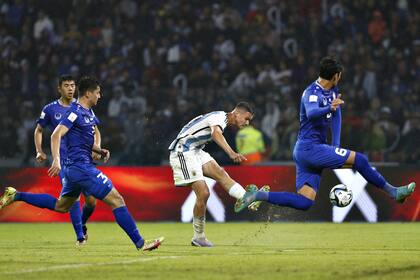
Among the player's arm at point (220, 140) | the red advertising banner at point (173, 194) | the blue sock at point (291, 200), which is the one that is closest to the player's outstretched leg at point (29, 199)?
the player's arm at point (220, 140)

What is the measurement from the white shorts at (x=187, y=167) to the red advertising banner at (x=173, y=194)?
19.9 feet

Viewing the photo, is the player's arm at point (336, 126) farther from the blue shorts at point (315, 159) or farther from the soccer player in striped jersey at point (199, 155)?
the soccer player in striped jersey at point (199, 155)

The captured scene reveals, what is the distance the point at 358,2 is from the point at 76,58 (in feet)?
23.0

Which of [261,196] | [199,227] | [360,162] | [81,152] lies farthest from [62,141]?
[360,162]

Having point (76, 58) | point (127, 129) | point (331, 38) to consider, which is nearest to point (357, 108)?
point (331, 38)

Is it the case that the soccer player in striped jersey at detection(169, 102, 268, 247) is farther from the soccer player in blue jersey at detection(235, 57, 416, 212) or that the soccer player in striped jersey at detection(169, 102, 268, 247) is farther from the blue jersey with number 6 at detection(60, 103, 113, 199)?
the blue jersey with number 6 at detection(60, 103, 113, 199)

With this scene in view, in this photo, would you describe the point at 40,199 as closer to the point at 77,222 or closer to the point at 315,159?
→ the point at 77,222

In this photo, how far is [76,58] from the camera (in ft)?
81.7

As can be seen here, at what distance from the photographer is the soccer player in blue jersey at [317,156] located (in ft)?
37.9

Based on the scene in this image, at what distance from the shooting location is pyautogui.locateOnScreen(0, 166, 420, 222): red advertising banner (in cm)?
1872

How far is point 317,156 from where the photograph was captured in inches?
460

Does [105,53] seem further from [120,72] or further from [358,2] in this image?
[358,2]

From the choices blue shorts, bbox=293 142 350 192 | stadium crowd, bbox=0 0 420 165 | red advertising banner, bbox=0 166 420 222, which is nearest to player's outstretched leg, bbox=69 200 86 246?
blue shorts, bbox=293 142 350 192

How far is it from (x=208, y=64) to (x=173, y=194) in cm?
509
